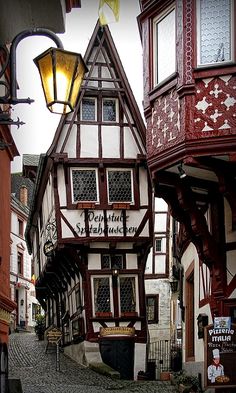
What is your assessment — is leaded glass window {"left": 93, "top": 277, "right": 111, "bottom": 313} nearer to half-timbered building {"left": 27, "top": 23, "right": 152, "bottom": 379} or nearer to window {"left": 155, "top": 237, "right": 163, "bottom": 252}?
half-timbered building {"left": 27, "top": 23, "right": 152, "bottom": 379}

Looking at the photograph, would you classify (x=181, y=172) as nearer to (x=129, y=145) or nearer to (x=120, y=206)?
(x=120, y=206)

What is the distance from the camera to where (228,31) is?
12.4 meters

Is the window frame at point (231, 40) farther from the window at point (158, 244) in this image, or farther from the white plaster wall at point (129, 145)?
the window at point (158, 244)

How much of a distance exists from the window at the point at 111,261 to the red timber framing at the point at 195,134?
35.4ft

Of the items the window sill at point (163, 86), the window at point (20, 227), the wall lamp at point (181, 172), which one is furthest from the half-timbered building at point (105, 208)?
the window at point (20, 227)

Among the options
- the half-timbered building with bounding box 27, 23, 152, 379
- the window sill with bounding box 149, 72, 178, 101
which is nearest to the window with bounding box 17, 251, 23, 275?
the half-timbered building with bounding box 27, 23, 152, 379

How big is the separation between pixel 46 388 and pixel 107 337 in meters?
6.40

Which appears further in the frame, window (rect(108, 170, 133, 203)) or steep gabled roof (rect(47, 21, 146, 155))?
steep gabled roof (rect(47, 21, 146, 155))

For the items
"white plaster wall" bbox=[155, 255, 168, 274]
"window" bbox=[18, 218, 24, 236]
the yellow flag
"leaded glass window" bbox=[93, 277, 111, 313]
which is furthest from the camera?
"window" bbox=[18, 218, 24, 236]

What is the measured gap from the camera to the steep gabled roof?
2534 cm

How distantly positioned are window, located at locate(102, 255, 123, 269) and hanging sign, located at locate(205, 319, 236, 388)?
13.2 m

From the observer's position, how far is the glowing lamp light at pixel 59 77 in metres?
5.64

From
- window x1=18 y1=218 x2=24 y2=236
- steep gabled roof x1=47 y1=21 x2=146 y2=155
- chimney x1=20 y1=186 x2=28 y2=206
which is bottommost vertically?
window x1=18 y1=218 x2=24 y2=236

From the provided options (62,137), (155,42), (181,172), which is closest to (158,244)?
(62,137)
